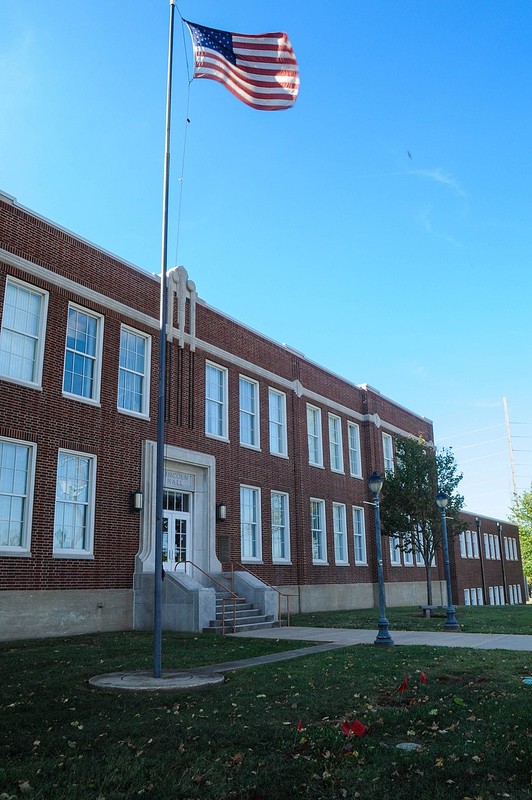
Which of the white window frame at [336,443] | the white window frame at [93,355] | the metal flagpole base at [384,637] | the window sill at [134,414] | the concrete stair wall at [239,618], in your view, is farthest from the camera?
the white window frame at [336,443]

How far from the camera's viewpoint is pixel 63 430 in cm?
1655

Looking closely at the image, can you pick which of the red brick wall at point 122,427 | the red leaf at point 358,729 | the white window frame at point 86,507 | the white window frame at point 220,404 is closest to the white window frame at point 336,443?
the red brick wall at point 122,427

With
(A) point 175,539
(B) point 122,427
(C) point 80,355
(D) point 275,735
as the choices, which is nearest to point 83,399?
(C) point 80,355

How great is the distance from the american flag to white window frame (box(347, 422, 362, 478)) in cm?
1965

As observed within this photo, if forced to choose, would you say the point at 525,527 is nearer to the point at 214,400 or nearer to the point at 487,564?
the point at 487,564

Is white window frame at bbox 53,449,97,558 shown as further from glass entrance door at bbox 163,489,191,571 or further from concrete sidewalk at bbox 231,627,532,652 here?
concrete sidewalk at bbox 231,627,532,652

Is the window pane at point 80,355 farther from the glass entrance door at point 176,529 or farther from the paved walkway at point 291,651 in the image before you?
the paved walkway at point 291,651

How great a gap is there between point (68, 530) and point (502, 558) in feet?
144

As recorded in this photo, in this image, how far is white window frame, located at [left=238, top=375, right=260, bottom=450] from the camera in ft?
77.4

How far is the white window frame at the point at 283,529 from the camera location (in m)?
24.2

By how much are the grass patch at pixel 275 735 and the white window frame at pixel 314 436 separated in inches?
674

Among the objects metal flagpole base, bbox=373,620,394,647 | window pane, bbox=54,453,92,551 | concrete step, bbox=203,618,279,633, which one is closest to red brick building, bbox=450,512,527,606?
concrete step, bbox=203,618,279,633

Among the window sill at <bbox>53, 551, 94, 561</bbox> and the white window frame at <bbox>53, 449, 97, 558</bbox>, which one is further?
the white window frame at <bbox>53, 449, 97, 558</bbox>

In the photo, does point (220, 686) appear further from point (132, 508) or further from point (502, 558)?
point (502, 558)
